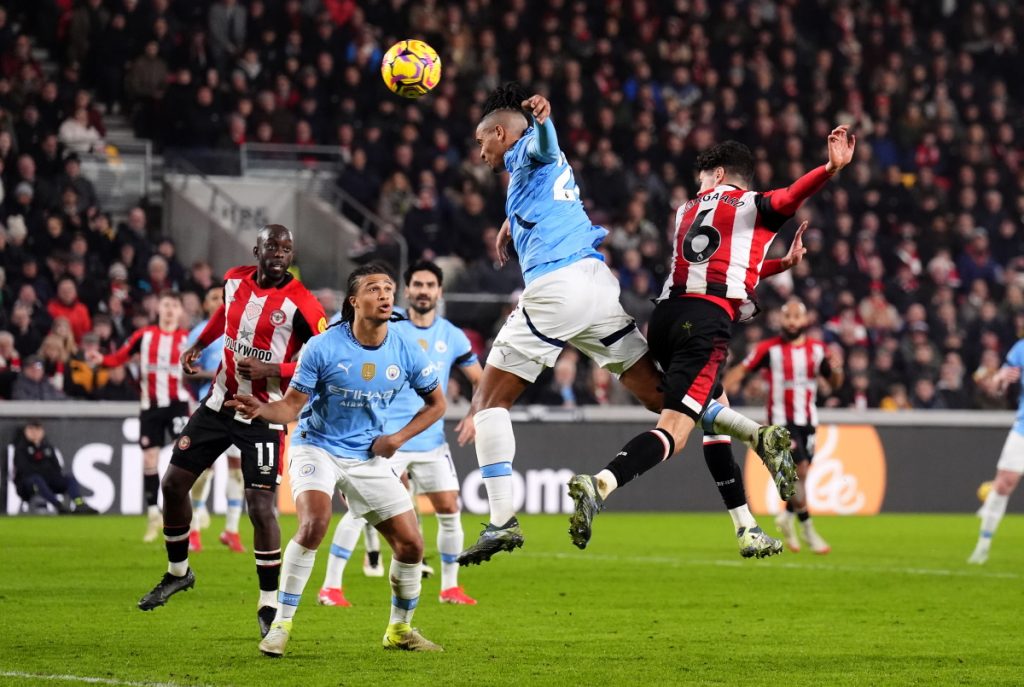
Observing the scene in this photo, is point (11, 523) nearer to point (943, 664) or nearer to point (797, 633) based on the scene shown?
point (797, 633)

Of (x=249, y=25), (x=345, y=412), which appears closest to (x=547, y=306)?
(x=345, y=412)

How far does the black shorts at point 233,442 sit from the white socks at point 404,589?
4.03 feet

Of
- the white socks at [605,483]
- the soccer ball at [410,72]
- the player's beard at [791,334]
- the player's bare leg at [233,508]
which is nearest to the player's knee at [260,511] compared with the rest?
the white socks at [605,483]

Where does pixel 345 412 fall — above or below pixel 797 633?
above

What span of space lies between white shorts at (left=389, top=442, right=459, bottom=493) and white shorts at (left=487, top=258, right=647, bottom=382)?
3.10m

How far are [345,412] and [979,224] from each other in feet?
63.1

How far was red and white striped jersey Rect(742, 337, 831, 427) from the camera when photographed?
50.8 ft

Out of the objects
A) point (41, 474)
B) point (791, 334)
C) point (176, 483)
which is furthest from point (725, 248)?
point (41, 474)

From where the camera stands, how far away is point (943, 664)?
8.09 m

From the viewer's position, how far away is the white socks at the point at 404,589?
8.26m

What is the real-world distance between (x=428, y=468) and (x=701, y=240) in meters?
3.54

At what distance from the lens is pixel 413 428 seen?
8602 mm

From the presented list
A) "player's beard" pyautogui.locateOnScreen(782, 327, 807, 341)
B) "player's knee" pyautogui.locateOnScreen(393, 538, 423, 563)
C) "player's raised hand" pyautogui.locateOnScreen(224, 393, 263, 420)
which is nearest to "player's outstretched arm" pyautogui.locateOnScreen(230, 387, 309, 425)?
"player's raised hand" pyautogui.locateOnScreen(224, 393, 263, 420)

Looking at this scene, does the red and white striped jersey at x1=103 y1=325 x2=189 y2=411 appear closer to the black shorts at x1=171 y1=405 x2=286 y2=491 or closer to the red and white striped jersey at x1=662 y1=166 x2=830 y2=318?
the black shorts at x1=171 y1=405 x2=286 y2=491
